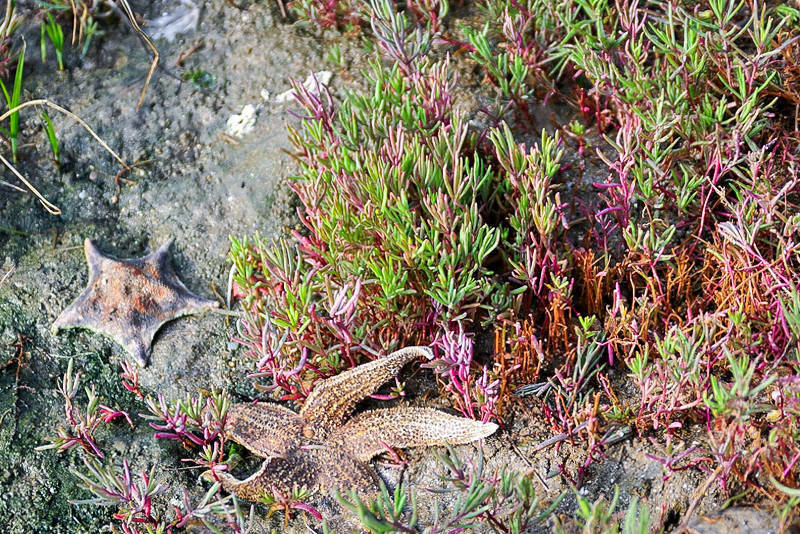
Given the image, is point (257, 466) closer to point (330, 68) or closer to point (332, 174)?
point (332, 174)

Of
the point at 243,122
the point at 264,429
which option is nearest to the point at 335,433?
the point at 264,429

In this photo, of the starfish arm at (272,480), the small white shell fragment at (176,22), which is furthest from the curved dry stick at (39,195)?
the starfish arm at (272,480)

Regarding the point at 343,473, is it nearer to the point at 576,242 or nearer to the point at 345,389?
the point at 345,389

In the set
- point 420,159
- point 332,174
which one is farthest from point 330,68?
point 420,159

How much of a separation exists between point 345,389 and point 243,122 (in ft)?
6.77

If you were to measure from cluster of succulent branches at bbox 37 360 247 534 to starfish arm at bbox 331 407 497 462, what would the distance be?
0.59m

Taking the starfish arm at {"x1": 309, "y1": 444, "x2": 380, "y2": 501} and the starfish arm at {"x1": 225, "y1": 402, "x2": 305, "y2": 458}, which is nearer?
the starfish arm at {"x1": 309, "y1": 444, "x2": 380, "y2": 501}

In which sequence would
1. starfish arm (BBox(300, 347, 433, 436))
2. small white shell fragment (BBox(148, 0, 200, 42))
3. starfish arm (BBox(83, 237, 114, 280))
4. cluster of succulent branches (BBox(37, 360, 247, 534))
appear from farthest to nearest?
small white shell fragment (BBox(148, 0, 200, 42)), starfish arm (BBox(83, 237, 114, 280)), starfish arm (BBox(300, 347, 433, 436)), cluster of succulent branches (BBox(37, 360, 247, 534))

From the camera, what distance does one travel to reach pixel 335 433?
11.8 ft

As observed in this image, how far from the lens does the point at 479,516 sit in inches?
118

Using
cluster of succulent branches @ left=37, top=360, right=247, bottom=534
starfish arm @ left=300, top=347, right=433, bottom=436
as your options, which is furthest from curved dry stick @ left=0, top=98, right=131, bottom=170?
starfish arm @ left=300, top=347, right=433, bottom=436

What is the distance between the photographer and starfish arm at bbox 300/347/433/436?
3.51 metres

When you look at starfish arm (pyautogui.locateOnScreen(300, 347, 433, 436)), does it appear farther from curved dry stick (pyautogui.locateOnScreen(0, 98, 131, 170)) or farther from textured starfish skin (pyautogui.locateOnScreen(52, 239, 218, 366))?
curved dry stick (pyautogui.locateOnScreen(0, 98, 131, 170))

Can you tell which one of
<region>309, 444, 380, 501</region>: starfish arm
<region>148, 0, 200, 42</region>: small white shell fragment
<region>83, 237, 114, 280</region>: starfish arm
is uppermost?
<region>148, 0, 200, 42</region>: small white shell fragment
